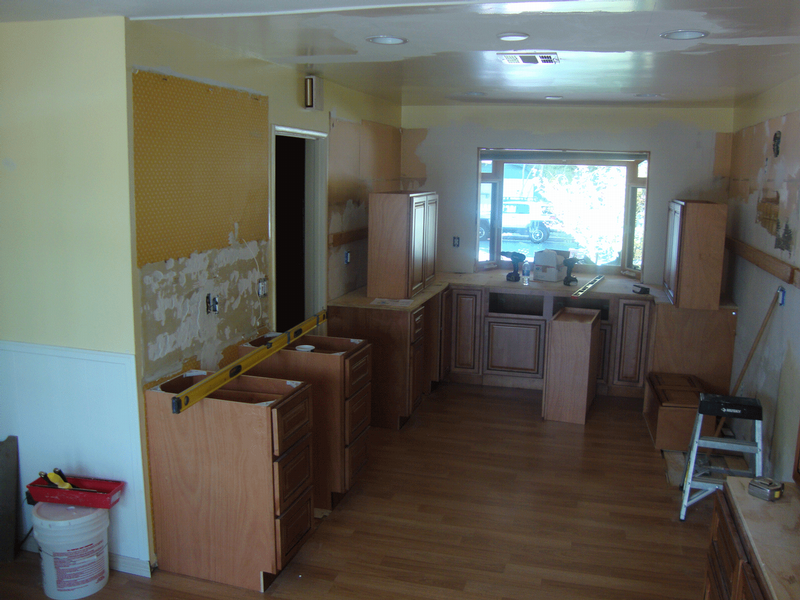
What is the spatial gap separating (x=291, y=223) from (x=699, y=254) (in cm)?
301

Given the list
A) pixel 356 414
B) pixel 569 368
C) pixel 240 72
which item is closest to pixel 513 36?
pixel 240 72

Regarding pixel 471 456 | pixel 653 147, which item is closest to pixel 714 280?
pixel 653 147

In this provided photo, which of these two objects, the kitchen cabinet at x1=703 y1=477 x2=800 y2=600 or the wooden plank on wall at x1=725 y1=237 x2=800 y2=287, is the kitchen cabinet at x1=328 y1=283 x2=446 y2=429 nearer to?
the wooden plank on wall at x1=725 y1=237 x2=800 y2=287

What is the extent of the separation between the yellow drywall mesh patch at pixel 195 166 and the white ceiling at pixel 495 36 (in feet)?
0.94

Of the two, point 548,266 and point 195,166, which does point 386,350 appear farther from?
point 195,166

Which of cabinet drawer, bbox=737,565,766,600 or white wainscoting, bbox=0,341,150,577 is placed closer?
cabinet drawer, bbox=737,565,766,600

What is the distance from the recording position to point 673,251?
5.11 m

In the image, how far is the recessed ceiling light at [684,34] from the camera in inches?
108

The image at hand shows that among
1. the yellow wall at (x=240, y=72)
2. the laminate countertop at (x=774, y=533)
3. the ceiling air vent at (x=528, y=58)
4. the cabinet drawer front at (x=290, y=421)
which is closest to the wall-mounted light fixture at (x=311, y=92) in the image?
the yellow wall at (x=240, y=72)

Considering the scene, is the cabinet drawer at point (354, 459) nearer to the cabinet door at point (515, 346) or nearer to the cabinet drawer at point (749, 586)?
the cabinet drawer at point (749, 586)

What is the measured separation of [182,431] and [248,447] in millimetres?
334

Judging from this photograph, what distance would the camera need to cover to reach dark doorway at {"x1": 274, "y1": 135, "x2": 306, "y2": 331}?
4797 millimetres

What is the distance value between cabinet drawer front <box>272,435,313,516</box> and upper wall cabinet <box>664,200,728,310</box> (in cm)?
313

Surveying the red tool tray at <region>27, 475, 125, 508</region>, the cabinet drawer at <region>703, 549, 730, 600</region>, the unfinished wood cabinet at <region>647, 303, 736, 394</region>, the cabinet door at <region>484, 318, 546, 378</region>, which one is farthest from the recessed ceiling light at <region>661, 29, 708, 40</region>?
the cabinet door at <region>484, 318, 546, 378</region>
